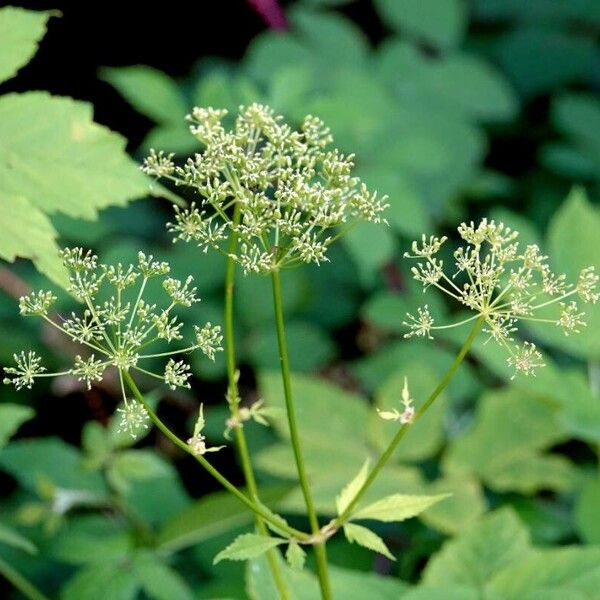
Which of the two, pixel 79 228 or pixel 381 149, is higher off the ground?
pixel 381 149

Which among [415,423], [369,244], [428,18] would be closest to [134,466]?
[415,423]

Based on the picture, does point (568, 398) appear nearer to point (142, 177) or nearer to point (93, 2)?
point (142, 177)

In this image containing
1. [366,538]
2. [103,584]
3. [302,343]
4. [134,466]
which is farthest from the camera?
[302,343]

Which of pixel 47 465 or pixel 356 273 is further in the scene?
pixel 356 273

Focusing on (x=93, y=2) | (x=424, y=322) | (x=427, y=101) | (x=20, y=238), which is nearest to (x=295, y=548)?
(x=424, y=322)

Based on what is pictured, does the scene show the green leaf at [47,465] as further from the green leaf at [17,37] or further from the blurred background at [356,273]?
the green leaf at [17,37]

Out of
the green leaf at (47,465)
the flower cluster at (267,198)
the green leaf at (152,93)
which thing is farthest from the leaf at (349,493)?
the green leaf at (152,93)

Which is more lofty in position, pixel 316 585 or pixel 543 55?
pixel 543 55

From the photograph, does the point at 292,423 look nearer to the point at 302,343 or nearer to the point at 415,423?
the point at 415,423

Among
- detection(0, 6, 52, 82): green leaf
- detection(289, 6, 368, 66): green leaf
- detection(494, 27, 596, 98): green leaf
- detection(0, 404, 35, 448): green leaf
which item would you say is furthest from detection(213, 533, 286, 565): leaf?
detection(494, 27, 596, 98): green leaf
